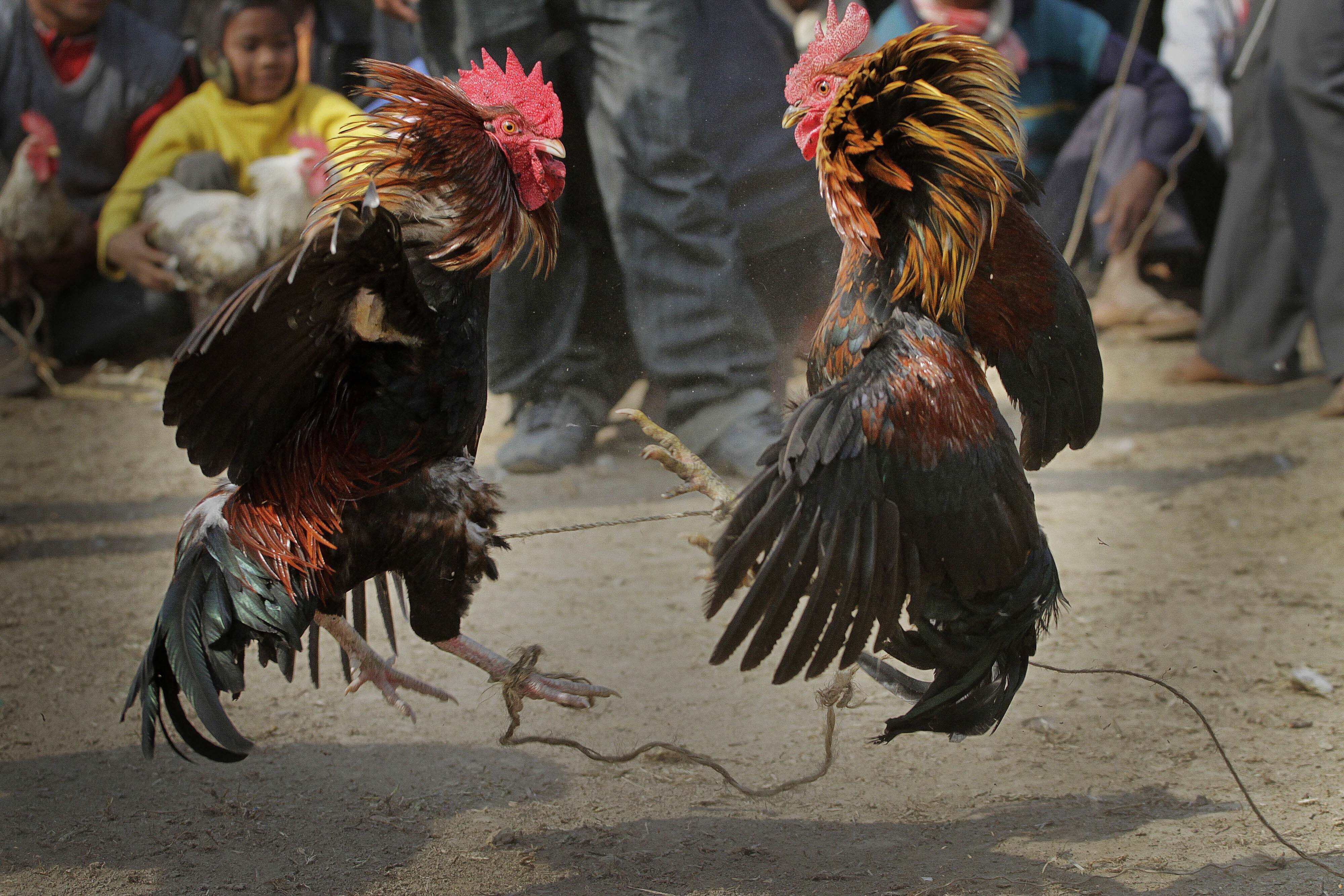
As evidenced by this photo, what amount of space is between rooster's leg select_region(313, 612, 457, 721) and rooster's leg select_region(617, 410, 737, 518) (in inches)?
30.9

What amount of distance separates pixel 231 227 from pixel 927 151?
4.63m

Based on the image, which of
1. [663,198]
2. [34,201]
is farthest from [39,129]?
[663,198]

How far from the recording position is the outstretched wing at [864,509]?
6.84ft

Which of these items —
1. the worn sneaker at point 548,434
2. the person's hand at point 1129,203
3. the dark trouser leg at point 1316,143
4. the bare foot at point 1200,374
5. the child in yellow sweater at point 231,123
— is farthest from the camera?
the person's hand at point 1129,203

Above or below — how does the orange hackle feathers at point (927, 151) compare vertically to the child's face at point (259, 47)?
below

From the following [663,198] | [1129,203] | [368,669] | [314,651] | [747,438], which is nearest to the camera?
[368,669]

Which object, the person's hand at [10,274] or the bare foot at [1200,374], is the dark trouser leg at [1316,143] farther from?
the person's hand at [10,274]

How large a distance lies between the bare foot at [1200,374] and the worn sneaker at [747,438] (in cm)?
299

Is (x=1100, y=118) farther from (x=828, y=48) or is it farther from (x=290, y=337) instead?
(x=290, y=337)

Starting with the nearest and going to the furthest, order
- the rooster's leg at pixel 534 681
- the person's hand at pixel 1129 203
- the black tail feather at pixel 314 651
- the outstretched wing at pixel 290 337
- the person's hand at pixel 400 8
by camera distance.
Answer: the outstretched wing at pixel 290 337
the rooster's leg at pixel 534 681
the black tail feather at pixel 314 651
the person's hand at pixel 400 8
the person's hand at pixel 1129 203

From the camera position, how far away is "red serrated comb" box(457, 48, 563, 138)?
2596 millimetres

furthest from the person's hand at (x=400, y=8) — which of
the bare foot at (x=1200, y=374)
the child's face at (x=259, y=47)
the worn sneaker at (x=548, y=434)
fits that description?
the bare foot at (x=1200, y=374)

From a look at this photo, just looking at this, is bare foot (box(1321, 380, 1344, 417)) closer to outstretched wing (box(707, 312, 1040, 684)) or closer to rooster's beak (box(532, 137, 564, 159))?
outstretched wing (box(707, 312, 1040, 684))

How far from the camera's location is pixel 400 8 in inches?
224
